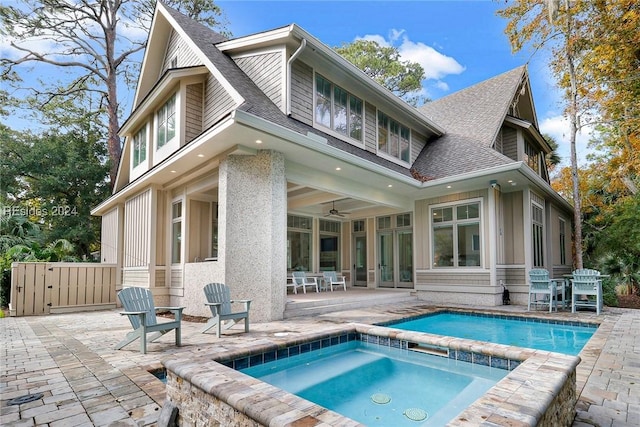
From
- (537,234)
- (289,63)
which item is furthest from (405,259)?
(289,63)

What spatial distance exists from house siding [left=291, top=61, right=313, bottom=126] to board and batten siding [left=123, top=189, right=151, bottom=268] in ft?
15.4

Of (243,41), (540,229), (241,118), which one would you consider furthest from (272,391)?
(540,229)

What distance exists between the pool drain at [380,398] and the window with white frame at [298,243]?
819cm

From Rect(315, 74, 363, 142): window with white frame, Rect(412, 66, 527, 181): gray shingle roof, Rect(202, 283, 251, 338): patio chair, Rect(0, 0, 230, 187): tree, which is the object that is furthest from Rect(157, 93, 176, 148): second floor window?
Rect(0, 0, 230, 187): tree

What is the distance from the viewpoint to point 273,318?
6965 mm

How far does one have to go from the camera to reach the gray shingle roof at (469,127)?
1022 centimetres

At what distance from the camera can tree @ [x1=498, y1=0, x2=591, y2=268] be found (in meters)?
11.4

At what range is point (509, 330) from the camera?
282 inches

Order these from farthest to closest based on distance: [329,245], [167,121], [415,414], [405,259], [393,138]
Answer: [329,245], [405,259], [393,138], [167,121], [415,414]

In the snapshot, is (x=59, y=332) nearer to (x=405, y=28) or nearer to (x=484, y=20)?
(x=484, y=20)

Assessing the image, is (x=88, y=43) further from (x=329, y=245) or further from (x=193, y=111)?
(x=329, y=245)

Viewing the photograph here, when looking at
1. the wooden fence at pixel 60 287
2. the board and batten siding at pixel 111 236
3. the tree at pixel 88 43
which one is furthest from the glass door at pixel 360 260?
the tree at pixel 88 43

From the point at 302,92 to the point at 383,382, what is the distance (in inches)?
254

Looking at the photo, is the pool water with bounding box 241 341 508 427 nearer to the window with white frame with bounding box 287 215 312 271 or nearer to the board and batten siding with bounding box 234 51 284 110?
the board and batten siding with bounding box 234 51 284 110
